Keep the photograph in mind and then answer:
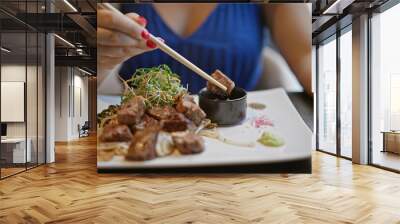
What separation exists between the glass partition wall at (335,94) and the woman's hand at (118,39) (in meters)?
4.62

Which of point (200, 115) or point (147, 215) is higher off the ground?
point (200, 115)

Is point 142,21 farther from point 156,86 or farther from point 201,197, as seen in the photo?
point 201,197

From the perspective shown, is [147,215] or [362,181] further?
[362,181]

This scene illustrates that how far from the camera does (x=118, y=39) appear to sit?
608 centimetres

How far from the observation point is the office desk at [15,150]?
6.20m

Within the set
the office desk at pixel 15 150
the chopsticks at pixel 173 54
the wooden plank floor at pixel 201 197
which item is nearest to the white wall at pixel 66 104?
the office desk at pixel 15 150

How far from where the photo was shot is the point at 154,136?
18.8ft

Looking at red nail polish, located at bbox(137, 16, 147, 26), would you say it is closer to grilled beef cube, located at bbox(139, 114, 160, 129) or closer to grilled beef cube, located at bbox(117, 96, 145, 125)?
grilled beef cube, located at bbox(117, 96, 145, 125)

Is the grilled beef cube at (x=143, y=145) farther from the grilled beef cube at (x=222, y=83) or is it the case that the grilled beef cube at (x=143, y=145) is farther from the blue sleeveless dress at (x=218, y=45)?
the grilled beef cube at (x=222, y=83)

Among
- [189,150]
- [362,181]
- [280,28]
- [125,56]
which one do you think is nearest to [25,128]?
[125,56]

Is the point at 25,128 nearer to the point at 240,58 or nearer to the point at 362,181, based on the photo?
the point at 240,58

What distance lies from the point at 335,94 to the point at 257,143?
12.7 ft

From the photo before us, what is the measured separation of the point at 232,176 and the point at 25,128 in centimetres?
395

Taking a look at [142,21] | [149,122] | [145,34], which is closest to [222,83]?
[149,122]
